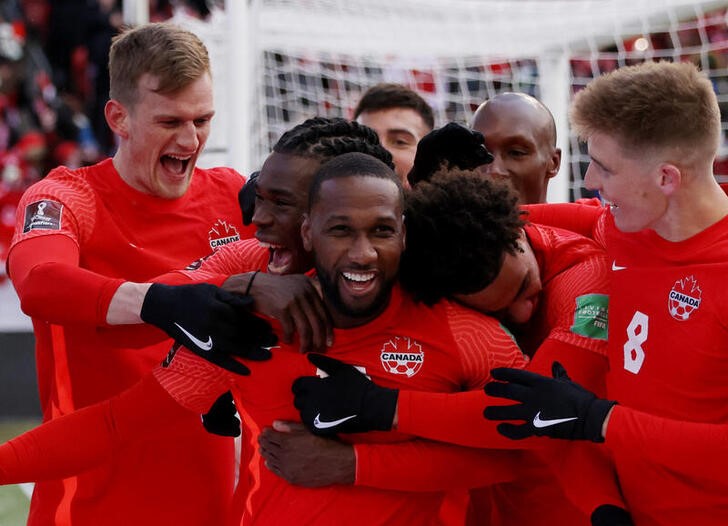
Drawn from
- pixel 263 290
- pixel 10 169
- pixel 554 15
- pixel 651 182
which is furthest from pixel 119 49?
pixel 10 169

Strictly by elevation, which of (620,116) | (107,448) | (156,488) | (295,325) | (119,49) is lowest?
(156,488)

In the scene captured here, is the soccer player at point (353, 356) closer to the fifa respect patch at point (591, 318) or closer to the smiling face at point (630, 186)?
the fifa respect patch at point (591, 318)

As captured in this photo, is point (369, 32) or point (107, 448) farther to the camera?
point (369, 32)

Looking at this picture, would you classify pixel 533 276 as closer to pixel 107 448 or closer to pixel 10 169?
pixel 107 448

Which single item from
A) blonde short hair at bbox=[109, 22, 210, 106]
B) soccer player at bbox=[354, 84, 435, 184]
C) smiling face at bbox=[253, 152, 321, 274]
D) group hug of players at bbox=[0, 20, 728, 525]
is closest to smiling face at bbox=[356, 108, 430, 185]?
soccer player at bbox=[354, 84, 435, 184]

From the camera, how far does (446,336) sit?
7.39ft

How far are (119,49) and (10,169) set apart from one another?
22.0ft

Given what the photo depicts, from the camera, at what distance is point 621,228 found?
2.21 meters

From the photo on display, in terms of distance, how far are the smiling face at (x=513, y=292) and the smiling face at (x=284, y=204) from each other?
1.43 ft

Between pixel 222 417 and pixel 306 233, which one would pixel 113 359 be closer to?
pixel 222 417

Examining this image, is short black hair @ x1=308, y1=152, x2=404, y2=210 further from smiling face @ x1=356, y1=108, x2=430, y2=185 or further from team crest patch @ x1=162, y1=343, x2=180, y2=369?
smiling face @ x1=356, y1=108, x2=430, y2=185

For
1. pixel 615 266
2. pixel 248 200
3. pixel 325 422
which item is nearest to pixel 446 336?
pixel 325 422

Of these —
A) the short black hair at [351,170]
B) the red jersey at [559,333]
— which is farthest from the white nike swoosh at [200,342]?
the red jersey at [559,333]

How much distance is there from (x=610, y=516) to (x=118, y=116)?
1890 millimetres
